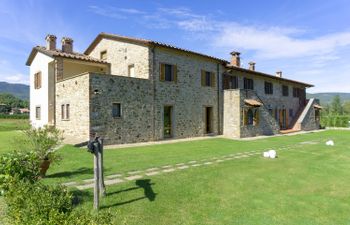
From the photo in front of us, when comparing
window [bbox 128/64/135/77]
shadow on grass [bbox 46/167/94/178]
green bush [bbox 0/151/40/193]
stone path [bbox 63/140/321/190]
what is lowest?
stone path [bbox 63/140/321/190]

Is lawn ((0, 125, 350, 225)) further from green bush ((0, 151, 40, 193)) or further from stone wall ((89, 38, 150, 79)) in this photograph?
stone wall ((89, 38, 150, 79))

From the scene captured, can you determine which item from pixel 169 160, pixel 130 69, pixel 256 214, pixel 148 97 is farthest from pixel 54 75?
pixel 256 214

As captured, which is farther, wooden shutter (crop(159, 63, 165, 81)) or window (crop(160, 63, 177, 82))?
window (crop(160, 63, 177, 82))

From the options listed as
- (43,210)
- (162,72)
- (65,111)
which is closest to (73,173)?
(43,210)

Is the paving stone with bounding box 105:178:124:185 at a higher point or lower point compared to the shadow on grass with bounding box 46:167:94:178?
lower

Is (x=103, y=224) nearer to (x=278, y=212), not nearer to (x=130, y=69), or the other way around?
(x=278, y=212)

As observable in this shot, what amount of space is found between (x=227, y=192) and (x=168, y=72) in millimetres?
12253

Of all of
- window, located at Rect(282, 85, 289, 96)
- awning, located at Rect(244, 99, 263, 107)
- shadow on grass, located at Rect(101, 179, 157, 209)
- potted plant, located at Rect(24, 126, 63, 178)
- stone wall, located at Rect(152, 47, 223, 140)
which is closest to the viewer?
shadow on grass, located at Rect(101, 179, 157, 209)

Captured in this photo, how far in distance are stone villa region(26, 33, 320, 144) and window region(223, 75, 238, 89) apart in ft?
0.14

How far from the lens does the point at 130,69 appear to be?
17672 millimetres

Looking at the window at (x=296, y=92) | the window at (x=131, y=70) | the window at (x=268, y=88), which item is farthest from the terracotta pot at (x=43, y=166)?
the window at (x=296, y=92)

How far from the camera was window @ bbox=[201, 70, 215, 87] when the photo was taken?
63.9 ft

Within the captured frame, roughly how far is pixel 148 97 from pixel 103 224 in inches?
529

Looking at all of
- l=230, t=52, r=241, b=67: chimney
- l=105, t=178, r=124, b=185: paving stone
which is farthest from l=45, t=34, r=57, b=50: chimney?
l=230, t=52, r=241, b=67: chimney
